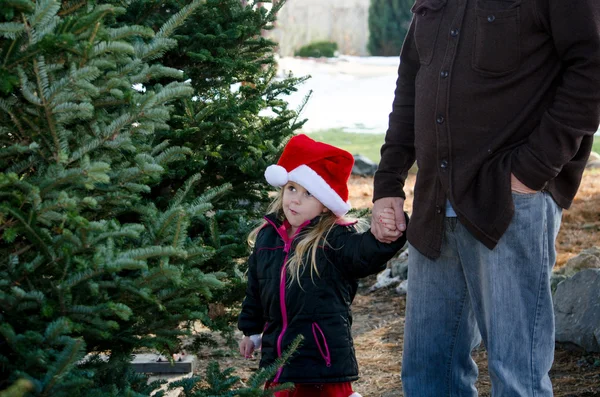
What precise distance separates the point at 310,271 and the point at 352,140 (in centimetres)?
1404

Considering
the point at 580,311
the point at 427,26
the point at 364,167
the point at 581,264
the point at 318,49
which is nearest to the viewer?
the point at 427,26

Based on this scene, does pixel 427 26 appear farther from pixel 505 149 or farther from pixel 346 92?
pixel 346 92

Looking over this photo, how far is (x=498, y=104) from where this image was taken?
2541 mm

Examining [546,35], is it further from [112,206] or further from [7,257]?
[7,257]

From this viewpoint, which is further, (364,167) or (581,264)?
(364,167)

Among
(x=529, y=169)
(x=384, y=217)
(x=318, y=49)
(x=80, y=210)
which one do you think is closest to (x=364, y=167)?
(x=384, y=217)

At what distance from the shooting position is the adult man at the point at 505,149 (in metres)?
2.42

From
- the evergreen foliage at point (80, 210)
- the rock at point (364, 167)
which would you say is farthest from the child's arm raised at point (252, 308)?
the rock at point (364, 167)

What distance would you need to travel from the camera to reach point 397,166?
9.85 ft

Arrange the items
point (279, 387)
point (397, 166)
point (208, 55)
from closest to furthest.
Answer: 1. point (279, 387)
2. point (397, 166)
3. point (208, 55)

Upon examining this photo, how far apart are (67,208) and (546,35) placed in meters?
1.50

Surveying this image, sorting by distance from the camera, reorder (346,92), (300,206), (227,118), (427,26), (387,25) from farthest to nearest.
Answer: (387,25)
(346,92)
(227,118)
(300,206)
(427,26)

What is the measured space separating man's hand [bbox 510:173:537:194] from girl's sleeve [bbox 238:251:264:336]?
1125mm

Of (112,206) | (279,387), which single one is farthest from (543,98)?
(112,206)
